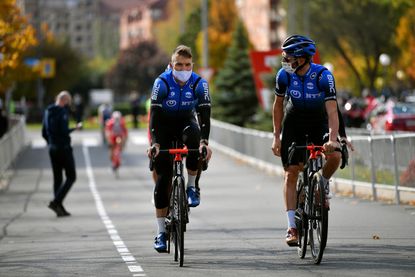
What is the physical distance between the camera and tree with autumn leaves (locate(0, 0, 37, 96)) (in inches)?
1238

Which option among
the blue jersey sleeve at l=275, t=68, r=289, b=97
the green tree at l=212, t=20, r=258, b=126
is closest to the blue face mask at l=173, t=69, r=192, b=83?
the blue jersey sleeve at l=275, t=68, r=289, b=97

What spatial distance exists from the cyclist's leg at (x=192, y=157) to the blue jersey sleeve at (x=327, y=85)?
1.24 m

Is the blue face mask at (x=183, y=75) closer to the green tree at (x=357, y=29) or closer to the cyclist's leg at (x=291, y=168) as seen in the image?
the cyclist's leg at (x=291, y=168)

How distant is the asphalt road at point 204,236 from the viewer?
11.7 metres

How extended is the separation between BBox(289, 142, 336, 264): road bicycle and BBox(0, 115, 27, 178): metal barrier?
22089mm

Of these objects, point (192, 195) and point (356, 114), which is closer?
point (192, 195)

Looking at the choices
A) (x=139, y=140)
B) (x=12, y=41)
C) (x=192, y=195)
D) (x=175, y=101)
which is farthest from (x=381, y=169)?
(x=139, y=140)

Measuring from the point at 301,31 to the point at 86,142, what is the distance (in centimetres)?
3592

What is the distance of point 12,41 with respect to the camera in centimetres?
3186

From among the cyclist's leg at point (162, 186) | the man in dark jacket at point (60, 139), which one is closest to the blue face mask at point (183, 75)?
the cyclist's leg at point (162, 186)

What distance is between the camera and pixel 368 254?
12406 mm

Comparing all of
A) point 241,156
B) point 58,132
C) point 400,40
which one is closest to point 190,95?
point 58,132

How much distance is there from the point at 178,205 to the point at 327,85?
1681mm

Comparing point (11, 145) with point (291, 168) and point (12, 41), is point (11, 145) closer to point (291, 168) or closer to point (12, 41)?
point (12, 41)
